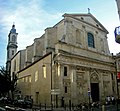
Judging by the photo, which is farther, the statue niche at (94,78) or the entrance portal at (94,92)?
the statue niche at (94,78)

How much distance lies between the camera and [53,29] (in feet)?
115

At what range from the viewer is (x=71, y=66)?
2911cm

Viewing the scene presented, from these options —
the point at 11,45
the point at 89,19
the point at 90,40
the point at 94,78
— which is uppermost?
the point at 11,45

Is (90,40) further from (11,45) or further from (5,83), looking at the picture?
(11,45)

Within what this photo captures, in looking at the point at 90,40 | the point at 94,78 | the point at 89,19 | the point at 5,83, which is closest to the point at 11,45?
the point at 5,83

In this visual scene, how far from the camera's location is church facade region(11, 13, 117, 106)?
27469mm

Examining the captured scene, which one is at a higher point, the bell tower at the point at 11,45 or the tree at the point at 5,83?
the bell tower at the point at 11,45

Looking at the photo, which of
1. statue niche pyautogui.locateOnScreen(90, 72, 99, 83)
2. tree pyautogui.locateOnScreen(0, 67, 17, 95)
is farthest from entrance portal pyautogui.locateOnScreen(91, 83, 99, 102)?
tree pyautogui.locateOnScreen(0, 67, 17, 95)

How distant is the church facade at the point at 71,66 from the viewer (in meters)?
27.5

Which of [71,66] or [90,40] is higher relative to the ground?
[90,40]

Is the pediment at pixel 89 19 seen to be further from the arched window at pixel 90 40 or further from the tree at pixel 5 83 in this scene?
the tree at pixel 5 83

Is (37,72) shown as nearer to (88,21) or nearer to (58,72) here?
(58,72)

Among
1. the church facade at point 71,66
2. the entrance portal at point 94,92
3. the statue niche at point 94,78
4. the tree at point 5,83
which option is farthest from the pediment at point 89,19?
the tree at point 5,83

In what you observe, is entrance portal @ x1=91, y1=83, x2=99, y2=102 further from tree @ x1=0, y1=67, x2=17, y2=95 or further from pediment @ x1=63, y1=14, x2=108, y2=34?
tree @ x1=0, y1=67, x2=17, y2=95
